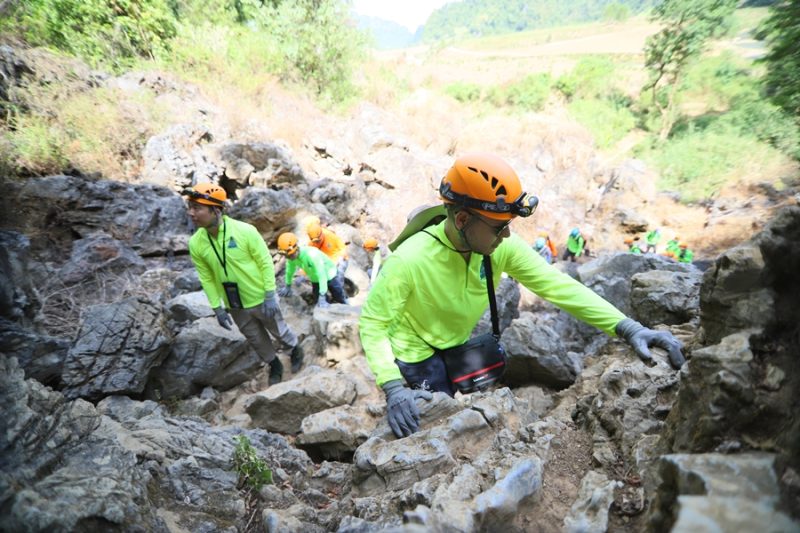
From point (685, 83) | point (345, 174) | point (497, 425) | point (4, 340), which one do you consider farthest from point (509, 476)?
point (685, 83)

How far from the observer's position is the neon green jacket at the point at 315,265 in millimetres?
7203

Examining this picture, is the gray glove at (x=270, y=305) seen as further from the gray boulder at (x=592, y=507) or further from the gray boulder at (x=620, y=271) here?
the gray boulder at (x=620, y=271)

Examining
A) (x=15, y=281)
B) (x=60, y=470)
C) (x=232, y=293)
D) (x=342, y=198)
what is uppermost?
(x=60, y=470)

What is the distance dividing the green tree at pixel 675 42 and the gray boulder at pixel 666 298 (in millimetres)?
21714

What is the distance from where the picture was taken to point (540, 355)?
171 inches

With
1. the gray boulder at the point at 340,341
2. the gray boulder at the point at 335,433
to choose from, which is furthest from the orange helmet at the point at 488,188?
the gray boulder at the point at 340,341

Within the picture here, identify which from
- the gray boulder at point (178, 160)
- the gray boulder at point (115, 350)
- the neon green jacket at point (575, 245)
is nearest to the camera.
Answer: the gray boulder at point (115, 350)

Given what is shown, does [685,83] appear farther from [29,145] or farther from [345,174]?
[29,145]

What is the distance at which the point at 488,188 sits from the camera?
228 cm

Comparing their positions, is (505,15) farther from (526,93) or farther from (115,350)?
(115,350)

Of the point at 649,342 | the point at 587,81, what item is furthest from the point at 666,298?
the point at 587,81

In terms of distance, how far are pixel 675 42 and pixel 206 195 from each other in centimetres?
2517

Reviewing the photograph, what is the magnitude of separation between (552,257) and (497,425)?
1178cm

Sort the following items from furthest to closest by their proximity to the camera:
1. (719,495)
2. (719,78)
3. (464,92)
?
(464,92), (719,78), (719,495)
